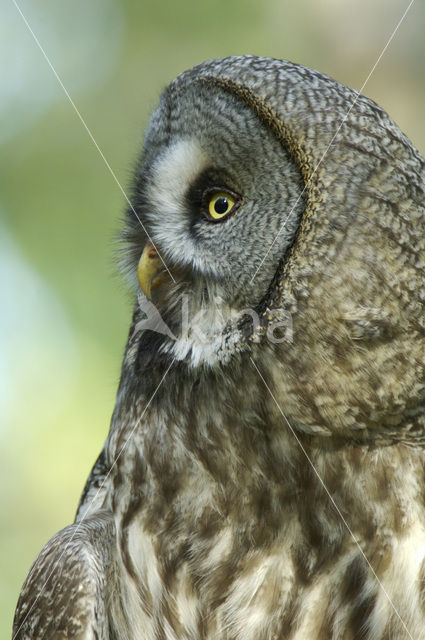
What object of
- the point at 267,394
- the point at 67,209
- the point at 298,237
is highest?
the point at 298,237

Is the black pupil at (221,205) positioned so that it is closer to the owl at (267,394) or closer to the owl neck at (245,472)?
the owl at (267,394)

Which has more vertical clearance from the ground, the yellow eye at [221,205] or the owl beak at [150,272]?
the yellow eye at [221,205]

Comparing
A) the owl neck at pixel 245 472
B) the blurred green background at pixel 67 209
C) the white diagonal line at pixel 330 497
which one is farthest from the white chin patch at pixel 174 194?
the blurred green background at pixel 67 209

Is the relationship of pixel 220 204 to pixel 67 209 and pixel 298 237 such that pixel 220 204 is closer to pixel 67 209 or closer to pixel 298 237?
pixel 298 237

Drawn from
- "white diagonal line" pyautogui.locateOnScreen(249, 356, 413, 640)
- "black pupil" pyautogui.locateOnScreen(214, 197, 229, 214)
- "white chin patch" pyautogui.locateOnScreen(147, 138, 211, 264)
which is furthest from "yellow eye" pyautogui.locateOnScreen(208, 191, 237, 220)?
"white diagonal line" pyautogui.locateOnScreen(249, 356, 413, 640)

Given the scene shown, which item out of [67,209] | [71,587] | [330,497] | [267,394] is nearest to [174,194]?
[267,394]

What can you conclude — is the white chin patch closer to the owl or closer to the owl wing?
the owl
